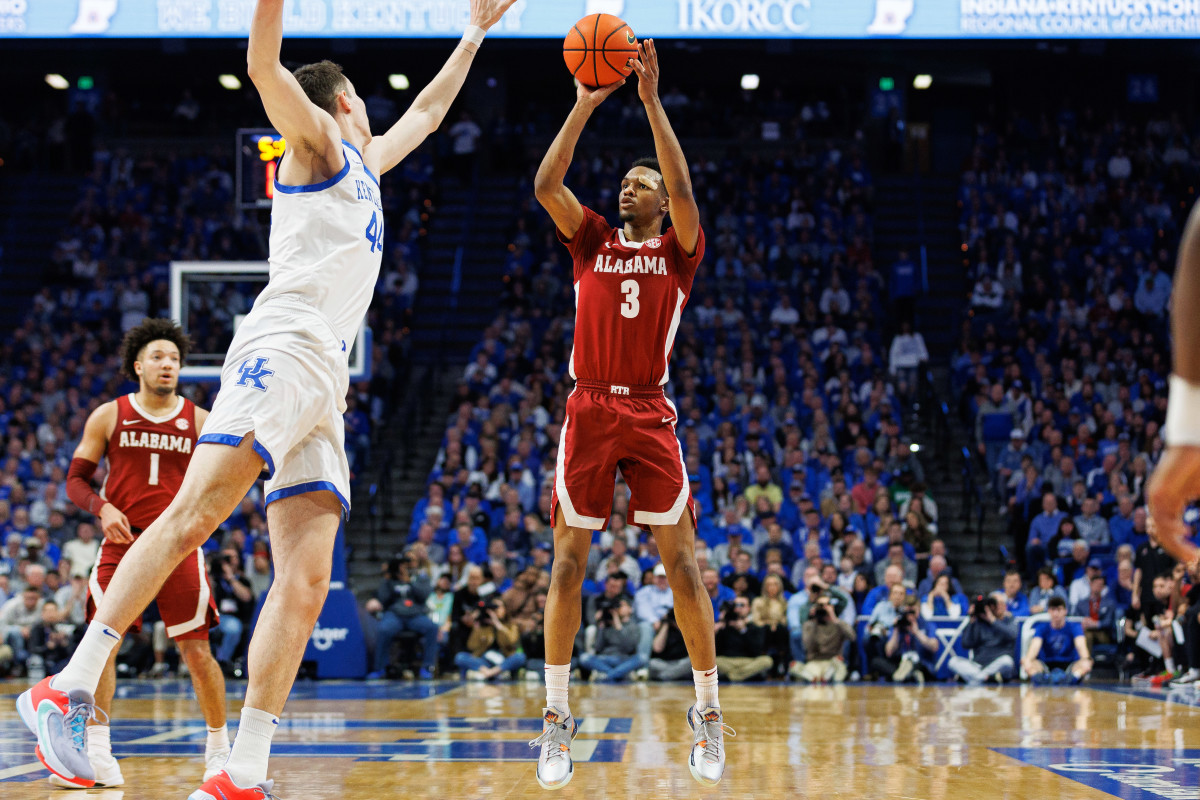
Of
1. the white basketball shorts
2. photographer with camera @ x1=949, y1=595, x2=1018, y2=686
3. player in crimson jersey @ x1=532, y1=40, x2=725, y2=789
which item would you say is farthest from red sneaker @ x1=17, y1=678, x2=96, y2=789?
photographer with camera @ x1=949, y1=595, x2=1018, y2=686

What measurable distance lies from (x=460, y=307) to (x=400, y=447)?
3173 millimetres

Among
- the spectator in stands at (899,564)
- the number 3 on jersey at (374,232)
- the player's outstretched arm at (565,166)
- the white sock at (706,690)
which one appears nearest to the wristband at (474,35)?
the player's outstretched arm at (565,166)

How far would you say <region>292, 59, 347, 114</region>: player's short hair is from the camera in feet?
13.7

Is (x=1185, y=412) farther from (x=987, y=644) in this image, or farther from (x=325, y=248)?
(x=987, y=644)

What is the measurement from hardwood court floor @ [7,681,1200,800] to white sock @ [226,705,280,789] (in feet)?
3.87

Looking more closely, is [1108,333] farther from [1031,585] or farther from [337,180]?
[337,180]

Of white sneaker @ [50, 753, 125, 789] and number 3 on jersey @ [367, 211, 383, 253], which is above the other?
number 3 on jersey @ [367, 211, 383, 253]

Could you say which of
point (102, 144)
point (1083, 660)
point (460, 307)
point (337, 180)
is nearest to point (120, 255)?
point (102, 144)

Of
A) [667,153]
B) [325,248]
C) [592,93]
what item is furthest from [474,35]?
[325,248]

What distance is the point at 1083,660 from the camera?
12.0 metres

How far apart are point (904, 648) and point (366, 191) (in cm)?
948

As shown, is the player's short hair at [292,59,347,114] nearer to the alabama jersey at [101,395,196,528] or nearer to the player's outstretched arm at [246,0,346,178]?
the player's outstretched arm at [246,0,346,178]

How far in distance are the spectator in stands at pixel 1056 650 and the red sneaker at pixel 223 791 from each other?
10.3m

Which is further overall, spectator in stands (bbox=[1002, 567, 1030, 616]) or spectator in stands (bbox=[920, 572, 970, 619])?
spectator in stands (bbox=[1002, 567, 1030, 616])
